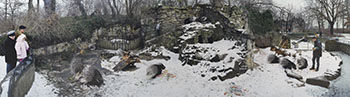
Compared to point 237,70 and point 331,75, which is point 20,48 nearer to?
point 237,70

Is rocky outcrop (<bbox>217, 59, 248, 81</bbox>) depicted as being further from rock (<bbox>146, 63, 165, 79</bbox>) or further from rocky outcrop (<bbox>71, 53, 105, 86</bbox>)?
rocky outcrop (<bbox>71, 53, 105, 86</bbox>)

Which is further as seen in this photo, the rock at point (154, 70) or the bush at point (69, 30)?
the bush at point (69, 30)

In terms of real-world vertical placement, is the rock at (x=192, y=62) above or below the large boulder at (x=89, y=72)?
above

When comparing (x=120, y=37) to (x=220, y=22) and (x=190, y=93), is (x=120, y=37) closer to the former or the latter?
(x=220, y=22)

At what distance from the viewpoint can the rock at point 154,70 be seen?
6082 mm

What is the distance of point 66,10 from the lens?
40.7 feet

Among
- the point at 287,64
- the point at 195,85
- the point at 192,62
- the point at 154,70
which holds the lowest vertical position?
the point at 195,85

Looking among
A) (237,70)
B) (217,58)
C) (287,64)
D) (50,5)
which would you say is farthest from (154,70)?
(50,5)

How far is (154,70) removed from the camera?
6.18 m

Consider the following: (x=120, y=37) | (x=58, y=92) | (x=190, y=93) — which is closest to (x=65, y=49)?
(x=120, y=37)

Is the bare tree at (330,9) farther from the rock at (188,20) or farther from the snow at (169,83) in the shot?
the snow at (169,83)

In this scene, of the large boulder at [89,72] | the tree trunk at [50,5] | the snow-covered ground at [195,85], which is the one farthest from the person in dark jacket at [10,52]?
the tree trunk at [50,5]

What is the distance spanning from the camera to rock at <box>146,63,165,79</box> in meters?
6.08

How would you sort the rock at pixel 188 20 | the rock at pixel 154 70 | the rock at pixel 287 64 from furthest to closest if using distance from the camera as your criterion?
1. the rock at pixel 188 20
2. the rock at pixel 287 64
3. the rock at pixel 154 70
